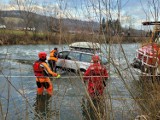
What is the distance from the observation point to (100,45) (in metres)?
3.06

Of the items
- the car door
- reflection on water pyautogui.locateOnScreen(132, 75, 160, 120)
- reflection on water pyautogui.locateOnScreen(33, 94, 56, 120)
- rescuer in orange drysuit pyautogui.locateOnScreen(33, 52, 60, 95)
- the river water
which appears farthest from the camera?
the car door

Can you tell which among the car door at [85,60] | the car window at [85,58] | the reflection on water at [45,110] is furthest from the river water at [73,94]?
the car window at [85,58]

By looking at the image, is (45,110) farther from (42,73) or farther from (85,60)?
(85,60)

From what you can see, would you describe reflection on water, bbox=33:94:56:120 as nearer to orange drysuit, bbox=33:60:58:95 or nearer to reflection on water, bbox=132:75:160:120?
orange drysuit, bbox=33:60:58:95

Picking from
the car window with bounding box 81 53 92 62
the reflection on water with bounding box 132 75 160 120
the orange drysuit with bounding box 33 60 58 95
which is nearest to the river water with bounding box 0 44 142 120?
the reflection on water with bounding box 132 75 160 120

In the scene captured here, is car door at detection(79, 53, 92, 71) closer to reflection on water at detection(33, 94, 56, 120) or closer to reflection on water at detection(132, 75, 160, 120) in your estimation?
reflection on water at detection(33, 94, 56, 120)

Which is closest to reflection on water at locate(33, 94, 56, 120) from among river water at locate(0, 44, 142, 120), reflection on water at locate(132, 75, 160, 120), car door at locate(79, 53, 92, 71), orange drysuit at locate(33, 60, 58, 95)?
river water at locate(0, 44, 142, 120)

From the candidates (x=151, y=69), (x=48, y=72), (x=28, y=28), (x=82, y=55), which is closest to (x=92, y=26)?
(x=151, y=69)

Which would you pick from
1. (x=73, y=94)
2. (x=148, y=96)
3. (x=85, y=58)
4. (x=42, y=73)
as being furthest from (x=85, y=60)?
(x=148, y=96)

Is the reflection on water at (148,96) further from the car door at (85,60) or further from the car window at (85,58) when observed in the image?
the car window at (85,58)

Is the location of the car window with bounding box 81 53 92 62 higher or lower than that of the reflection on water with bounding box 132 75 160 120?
lower

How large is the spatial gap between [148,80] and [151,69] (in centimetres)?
37

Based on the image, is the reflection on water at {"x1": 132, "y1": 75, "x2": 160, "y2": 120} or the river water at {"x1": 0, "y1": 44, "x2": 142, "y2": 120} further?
the reflection on water at {"x1": 132, "y1": 75, "x2": 160, "y2": 120}

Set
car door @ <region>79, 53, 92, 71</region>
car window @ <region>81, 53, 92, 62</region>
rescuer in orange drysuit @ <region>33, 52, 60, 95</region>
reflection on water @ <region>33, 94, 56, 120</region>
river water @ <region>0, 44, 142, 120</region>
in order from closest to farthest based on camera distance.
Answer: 1. river water @ <region>0, 44, 142, 120</region>
2. reflection on water @ <region>33, 94, 56, 120</region>
3. rescuer in orange drysuit @ <region>33, 52, 60, 95</region>
4. car door @ <region>79, 53, 92, 71</region>
5. car window @ <region>81, 53, 92, 62</region>
